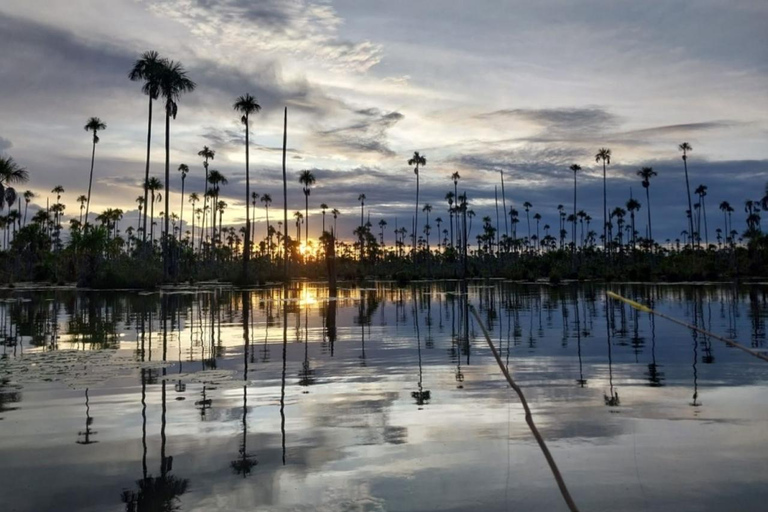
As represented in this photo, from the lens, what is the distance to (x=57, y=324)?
23781mm

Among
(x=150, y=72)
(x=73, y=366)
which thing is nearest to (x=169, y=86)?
(x=150, y=72)

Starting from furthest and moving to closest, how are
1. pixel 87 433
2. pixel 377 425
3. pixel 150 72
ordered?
pixel 150 72
pixel 377 425
pixel 87 433

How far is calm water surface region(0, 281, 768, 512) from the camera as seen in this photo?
5840 mm

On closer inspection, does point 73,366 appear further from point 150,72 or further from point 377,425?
point 150,72

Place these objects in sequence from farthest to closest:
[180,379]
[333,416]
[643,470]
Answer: [180,379]
[333,416]
[643,470]

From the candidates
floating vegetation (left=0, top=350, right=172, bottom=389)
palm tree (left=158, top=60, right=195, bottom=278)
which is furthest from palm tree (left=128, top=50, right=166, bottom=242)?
floating vegetation (left=0, top=350, right=172, bottom=389)

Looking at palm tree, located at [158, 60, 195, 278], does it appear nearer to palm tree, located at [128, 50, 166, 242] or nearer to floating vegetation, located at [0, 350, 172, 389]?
palm tree, located at [128, 50, 166, 242]

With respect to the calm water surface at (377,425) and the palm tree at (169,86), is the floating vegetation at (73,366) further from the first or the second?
the palm tree at (169,86)

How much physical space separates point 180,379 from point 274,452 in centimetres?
535

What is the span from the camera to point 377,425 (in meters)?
8.33

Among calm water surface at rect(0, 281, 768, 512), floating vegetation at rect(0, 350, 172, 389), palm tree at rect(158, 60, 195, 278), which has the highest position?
palm tree at rect(158, 60, 195, 278)

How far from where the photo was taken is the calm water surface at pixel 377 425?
5840mm

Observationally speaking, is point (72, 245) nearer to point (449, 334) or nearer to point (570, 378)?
point (449, 334)

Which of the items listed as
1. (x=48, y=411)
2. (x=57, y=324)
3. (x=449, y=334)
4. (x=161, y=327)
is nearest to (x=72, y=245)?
(x=57, y=324)
